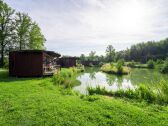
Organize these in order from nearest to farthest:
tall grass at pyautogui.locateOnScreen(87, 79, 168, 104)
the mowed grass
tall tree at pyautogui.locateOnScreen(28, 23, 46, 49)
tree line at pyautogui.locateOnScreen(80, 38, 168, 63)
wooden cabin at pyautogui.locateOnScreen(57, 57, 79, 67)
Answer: the mowed grass → tall grass at pyautogui.locateOnScreen(87, 79, 168, 104) → tall tree at pyautogui.locateOnScreen(28, 23, 46, 49) → wooden cabin at pyautogui.locateOnScreen(57, 57, 79, 67) → tree line at pyautogui.locateOnScreen(80, 38, 168, 63)

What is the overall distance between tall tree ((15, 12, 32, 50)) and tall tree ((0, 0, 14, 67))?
113 centimetres

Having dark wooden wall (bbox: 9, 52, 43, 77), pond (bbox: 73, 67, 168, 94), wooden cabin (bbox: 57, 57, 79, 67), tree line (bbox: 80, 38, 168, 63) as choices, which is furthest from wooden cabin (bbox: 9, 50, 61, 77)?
tree line (bbox: 80, 38, 168, 63)

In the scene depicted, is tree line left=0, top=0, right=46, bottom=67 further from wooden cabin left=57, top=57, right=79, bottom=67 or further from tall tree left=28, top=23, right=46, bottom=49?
wooden cabin left=57, top=57, right=79, bottom=67

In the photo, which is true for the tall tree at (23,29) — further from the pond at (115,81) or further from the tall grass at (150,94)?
the tall grass at (150,94)

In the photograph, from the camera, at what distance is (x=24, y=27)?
30.2m

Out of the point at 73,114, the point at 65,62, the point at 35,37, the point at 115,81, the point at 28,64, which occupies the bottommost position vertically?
the point at 115,81

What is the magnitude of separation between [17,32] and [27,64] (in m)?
15.0

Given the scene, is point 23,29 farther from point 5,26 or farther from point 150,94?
point 150,94

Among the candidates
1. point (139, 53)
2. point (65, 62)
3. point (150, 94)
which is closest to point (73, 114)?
point (150, 94)

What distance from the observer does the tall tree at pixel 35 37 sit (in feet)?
101

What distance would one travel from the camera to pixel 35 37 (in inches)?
1230

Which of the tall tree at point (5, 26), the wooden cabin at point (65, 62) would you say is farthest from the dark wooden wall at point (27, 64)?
the wooden cabin at point (65, 62)

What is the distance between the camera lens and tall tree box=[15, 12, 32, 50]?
29750 mm

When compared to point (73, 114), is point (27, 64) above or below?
above
